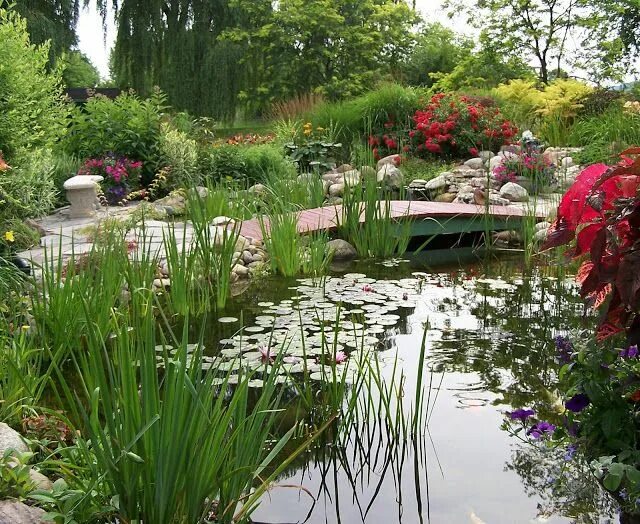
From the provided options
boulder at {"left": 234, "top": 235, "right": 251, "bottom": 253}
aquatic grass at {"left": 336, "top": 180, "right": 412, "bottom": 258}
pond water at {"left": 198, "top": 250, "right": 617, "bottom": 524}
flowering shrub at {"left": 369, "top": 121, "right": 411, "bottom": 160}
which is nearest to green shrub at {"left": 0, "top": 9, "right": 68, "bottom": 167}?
boulder at {"left": 234, "top": 235, "right": 251, "bottom": 253}

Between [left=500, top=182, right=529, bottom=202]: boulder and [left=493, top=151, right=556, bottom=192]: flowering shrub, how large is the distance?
17 cm

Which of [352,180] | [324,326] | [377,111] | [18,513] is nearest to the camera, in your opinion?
[18,513]

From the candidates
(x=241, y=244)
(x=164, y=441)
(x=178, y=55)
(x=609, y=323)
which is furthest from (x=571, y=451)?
(x=178, y=55)

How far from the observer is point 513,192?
8875 mm

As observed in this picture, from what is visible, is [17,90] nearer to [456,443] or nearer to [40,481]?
[40,481]

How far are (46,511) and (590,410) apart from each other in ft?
4.82

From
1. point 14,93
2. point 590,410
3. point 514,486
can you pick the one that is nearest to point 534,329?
point 514,486

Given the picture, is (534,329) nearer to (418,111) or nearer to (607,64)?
(418,111)

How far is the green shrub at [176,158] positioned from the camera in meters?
9.94

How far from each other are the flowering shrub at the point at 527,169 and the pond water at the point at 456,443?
14.2 ft

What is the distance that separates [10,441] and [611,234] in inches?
66.2

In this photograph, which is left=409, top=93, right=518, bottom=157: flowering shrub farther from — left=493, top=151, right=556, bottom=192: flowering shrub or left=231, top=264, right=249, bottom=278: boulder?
left=231, top=264, right=249, bottom=278: boulder

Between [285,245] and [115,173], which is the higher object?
[115,173]

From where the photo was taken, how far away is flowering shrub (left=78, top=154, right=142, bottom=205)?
930 centimetres
